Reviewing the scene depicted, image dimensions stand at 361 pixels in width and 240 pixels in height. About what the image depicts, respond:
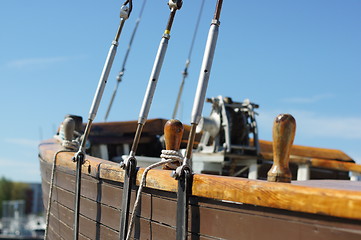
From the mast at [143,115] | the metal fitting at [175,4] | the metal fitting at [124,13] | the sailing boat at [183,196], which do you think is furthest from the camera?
the metal fitting at [124,13]

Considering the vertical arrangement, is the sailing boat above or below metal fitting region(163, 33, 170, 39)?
below

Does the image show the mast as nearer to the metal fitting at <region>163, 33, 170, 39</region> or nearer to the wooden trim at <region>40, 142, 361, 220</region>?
the metal fitting at <region>163, 33, 170, 39</region>

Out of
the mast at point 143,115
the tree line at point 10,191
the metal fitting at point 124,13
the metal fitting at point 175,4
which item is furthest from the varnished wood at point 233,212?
the tree line at point 10,191

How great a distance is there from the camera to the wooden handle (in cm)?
215

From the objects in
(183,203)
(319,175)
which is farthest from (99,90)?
(319,175)

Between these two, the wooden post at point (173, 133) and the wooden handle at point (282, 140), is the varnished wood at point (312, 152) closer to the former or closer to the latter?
the wooden post at point (173, 133)

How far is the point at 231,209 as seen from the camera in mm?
2141

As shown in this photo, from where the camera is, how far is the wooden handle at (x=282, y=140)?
7.05ft

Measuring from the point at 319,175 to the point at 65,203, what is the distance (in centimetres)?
375

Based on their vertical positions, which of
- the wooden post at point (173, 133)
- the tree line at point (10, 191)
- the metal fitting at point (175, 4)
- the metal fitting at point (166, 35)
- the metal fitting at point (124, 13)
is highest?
the metal fitting at point (124, 13)

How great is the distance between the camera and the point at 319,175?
6840mm

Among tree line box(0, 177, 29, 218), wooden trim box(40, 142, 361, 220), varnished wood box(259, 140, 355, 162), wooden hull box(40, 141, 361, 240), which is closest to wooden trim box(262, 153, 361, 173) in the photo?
varnished wood box(259, 140, 355, 162)

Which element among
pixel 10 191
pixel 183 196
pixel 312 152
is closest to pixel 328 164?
pixel 312 152

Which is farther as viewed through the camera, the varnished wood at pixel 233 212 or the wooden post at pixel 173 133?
the wooden post at pixel 173 133
